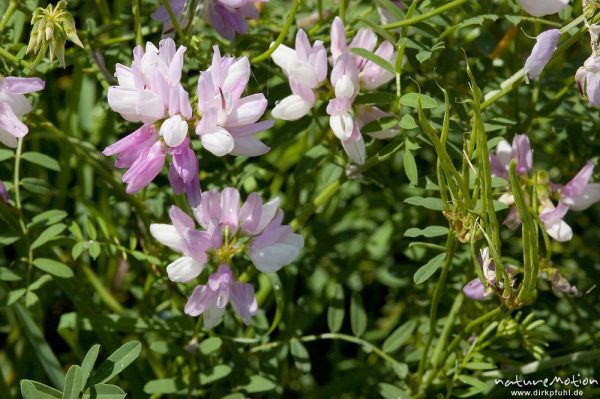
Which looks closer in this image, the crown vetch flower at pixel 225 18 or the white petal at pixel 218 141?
the white petal at pixel 218 141

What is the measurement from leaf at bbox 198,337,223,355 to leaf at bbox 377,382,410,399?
26cm

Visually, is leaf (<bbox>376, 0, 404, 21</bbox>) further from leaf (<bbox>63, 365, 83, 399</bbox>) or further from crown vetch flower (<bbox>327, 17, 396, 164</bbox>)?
leaf (<bbox>63, 365, 83, 399</bbox>)

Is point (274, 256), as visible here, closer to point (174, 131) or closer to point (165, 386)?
point (174, 131)

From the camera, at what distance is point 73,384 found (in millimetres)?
1043

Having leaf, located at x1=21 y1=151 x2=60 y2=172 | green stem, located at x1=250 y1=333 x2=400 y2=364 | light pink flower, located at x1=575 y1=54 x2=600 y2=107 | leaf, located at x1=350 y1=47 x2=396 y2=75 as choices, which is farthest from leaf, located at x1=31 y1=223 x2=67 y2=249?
light pink flower, located at x1=575 y1=54 x2=600 y2=107

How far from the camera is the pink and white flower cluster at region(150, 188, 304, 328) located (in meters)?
1.13

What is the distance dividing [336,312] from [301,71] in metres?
0.42

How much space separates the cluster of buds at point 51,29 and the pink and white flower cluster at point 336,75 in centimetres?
27

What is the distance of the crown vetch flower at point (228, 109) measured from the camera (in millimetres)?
1030

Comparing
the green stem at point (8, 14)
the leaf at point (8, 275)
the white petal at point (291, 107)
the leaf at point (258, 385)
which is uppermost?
the green stem at point (8, 14)

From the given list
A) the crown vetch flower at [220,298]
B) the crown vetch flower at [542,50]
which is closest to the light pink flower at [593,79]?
the crown vetch flower at [542,50]

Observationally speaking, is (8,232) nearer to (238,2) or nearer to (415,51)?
(238,2)

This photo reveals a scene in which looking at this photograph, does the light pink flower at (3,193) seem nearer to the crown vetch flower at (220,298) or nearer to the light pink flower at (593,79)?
the crown vetch flower at (220,298)

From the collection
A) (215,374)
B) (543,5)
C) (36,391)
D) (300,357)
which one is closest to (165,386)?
(215,374)
